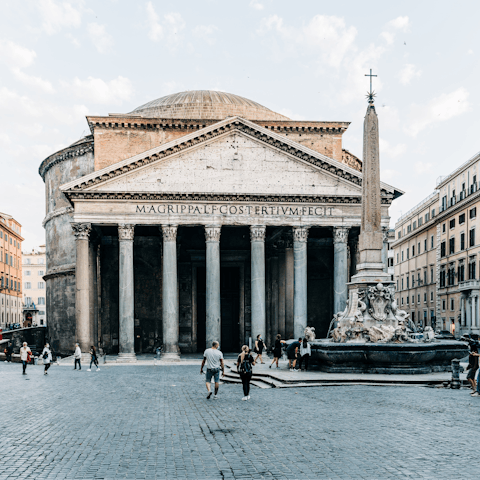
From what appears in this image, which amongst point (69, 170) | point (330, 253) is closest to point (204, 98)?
point (69, 170)

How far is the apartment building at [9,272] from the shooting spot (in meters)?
71.2

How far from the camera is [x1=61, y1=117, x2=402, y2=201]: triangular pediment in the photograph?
104 feet

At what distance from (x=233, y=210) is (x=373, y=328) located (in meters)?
15.4

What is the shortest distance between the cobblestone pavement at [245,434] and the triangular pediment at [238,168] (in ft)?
54.6

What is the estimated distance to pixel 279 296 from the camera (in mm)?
37719

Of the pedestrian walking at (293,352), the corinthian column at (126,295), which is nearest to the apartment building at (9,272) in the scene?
the corinthian column at (126,295)

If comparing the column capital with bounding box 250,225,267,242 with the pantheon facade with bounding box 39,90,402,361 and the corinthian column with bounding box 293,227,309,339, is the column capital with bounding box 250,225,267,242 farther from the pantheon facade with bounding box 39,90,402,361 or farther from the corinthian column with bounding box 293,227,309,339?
the corinthian column with bounding box 293,227,309,339

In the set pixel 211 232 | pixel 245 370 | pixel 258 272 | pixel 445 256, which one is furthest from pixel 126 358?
pixel 445 256

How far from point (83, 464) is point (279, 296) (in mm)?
29861

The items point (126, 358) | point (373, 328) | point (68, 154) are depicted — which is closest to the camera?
point (373, 328)

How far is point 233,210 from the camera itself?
32.3m

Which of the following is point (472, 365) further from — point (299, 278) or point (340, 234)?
point (340, 234)

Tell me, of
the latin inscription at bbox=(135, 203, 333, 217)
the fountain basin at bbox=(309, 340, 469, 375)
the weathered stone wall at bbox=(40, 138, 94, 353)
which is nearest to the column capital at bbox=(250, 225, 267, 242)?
the latin inscription at bbox=(135, 203, 333, 217)

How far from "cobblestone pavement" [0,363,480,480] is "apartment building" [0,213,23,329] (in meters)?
58.0
